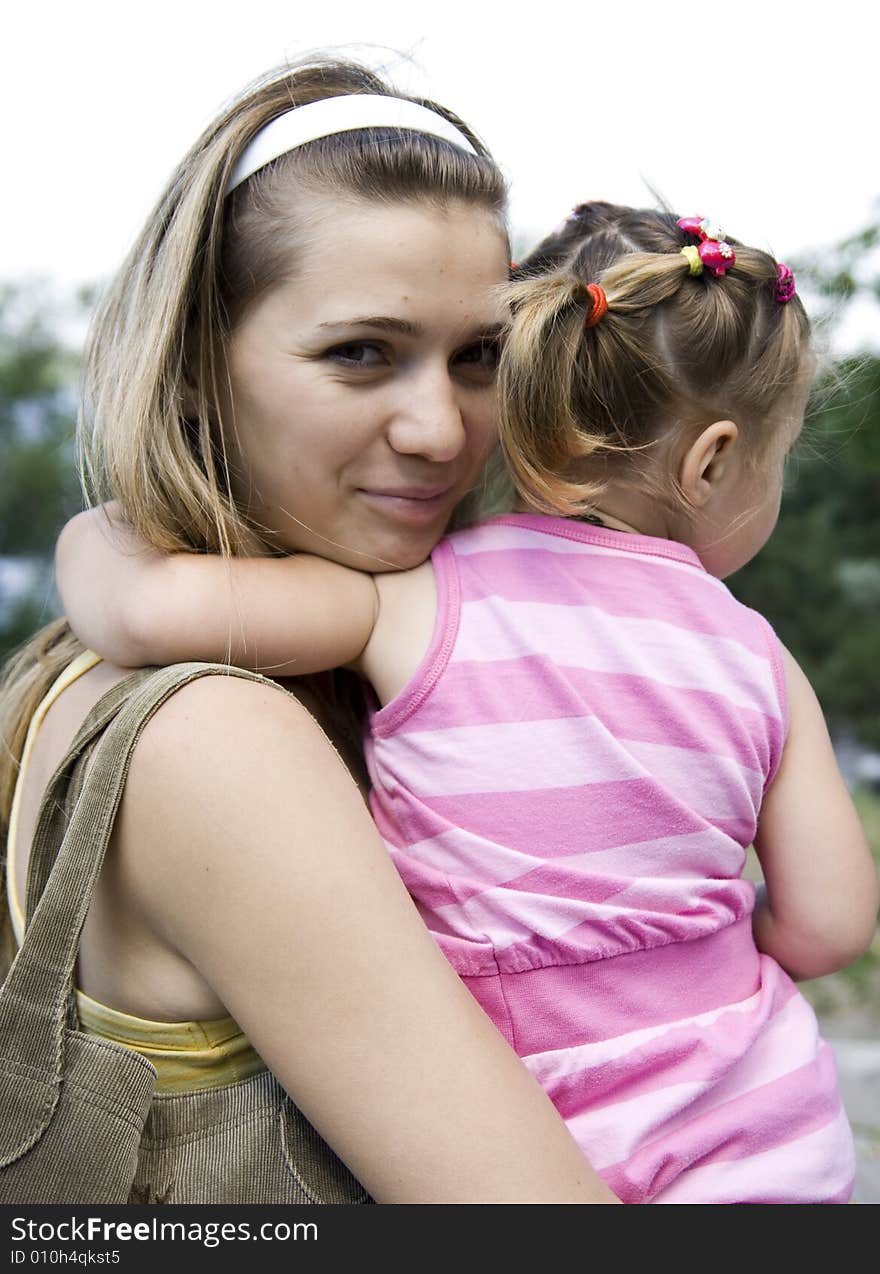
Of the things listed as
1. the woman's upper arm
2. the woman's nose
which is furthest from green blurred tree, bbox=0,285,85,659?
the woman's upper arm

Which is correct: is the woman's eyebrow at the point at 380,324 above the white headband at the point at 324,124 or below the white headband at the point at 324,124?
below

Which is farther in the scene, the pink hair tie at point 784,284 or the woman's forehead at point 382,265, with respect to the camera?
the pink hair tie at point 784,284

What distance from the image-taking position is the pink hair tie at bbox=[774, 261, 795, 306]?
1739 millimetres

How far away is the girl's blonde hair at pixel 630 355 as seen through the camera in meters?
1.50

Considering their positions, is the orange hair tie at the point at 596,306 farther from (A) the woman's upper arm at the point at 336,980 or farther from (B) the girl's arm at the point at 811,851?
(A) the woman's upper arm at the point at 336,980

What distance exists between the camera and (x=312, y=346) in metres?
1.51

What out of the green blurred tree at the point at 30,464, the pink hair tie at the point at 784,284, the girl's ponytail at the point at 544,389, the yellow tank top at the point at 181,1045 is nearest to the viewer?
the yellow tank top at the point at 181,1045

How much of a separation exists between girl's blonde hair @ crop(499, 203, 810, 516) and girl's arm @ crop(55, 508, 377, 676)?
0.29m

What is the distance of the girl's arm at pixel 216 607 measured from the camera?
1420 mm

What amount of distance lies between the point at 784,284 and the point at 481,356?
47 centimetres

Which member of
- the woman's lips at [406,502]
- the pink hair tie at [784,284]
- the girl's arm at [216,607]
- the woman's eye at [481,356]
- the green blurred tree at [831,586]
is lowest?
the green blurred tree at [831,586]

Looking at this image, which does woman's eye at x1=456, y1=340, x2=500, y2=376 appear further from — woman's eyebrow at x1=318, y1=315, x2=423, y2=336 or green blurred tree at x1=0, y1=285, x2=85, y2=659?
green blurred tree at x1=0, y1=285, x2=85, y2=659

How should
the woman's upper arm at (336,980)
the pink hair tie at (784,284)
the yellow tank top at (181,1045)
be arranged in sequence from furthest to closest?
1. the pink hair tie at (784,284)
2. the yellow tank top at (181,1045)
3. the woman's upper arm at (336,980)

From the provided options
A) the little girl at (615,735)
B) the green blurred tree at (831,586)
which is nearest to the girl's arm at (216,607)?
the little girl at (615,735)
